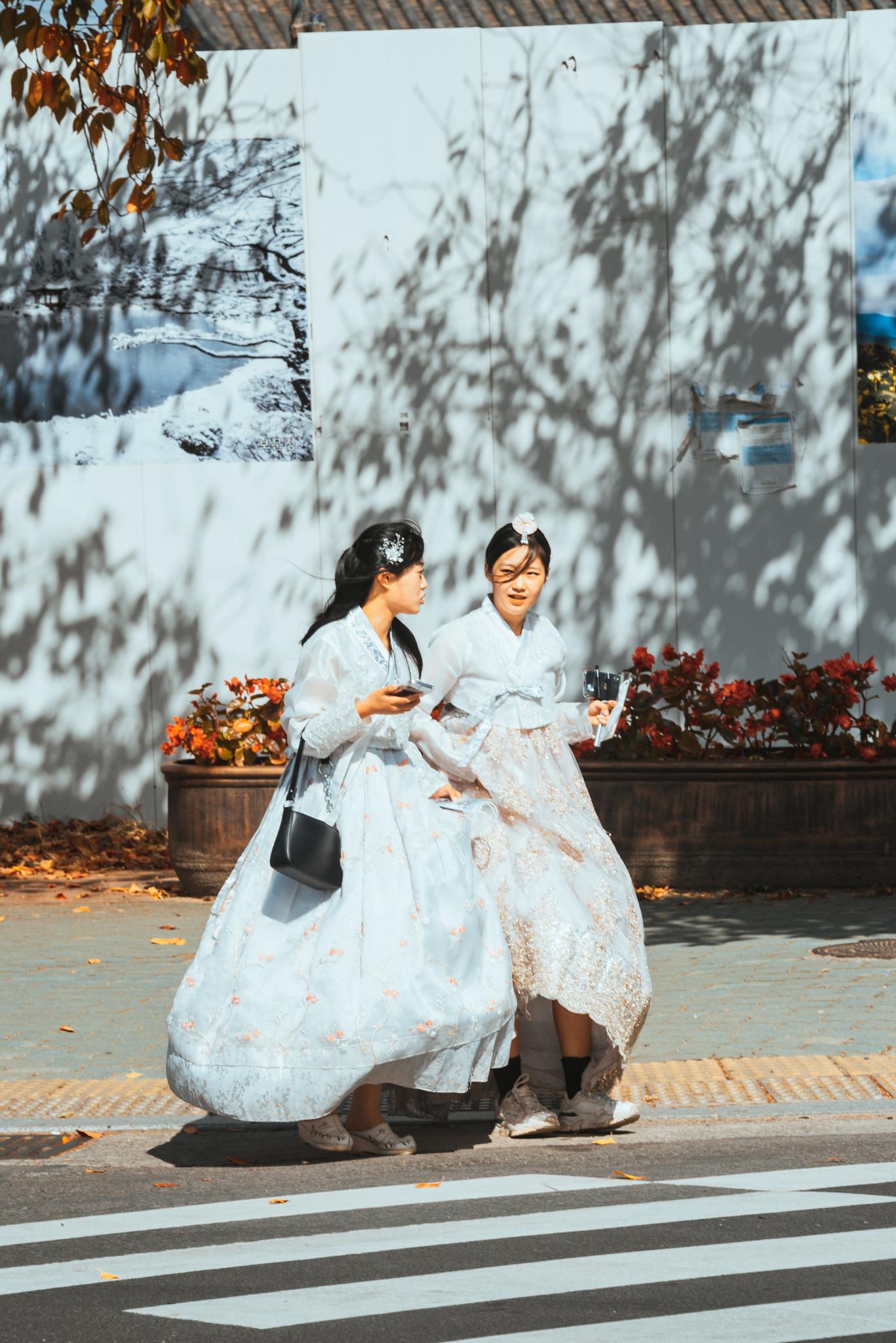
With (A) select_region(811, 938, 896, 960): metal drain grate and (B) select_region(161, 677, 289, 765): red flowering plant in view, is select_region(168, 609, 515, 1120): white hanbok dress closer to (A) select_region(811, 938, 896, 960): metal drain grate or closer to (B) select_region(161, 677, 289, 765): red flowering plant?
(A) select_region(811, 938, 896, 960): metal drain grate

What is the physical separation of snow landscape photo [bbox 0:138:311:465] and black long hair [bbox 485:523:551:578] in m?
6.35

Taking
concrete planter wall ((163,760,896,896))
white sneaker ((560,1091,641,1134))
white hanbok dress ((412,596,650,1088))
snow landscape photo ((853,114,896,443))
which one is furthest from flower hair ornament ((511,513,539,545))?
snow landscape photo ((853,114,896,443))

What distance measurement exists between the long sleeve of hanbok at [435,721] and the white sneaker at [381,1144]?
1133 millimetres

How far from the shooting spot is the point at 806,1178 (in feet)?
17.9

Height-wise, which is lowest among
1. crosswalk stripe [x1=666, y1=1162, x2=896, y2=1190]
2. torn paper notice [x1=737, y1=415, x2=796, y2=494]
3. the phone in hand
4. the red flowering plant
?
crosswalk stripe [x1=666, y1=1162, x2=896, y2=1190]

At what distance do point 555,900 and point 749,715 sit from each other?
538 cm

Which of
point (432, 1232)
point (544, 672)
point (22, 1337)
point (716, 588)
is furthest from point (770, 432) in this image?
point (22, 1337)

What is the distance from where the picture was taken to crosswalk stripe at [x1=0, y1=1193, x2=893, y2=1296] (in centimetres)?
464

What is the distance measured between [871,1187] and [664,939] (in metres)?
3.98

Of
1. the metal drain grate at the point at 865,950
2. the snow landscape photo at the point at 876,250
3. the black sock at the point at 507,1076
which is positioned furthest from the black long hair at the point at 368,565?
the snow landscape photo at the point at 876,250

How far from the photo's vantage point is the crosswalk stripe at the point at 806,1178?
5.38 metres

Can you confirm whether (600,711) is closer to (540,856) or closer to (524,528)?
(540,856)

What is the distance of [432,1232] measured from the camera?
4945 mm

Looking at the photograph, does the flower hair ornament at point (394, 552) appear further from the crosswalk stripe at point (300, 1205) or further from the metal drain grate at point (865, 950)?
the metal drain grate at point (865, 950)
